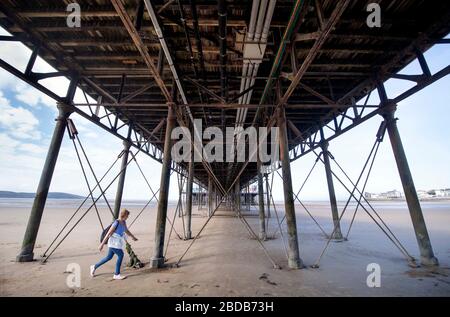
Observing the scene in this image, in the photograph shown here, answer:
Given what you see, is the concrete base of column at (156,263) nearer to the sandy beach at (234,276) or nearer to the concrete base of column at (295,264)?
the sandy beach at (234,276)

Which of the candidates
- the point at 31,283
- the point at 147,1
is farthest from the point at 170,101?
the point at 31,283

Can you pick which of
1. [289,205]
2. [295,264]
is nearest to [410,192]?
[289,205]

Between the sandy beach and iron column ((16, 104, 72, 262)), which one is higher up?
iron column ((16, 104, 72, 262))

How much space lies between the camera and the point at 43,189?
6.44 meters

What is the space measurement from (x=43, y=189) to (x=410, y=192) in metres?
11.8

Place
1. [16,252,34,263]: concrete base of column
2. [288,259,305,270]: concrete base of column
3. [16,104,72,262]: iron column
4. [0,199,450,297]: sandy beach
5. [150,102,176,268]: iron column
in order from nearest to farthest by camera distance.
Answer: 1. [0,199,450,297]: sandy beach
2. [288,259,305,270]: concrete base of column
3. [150,102,176,268]: iron column
4. [16,252,34,263]: concrete base of column
5. [16,104,72,262]: iron column

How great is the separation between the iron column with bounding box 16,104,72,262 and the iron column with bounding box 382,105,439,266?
11.0m

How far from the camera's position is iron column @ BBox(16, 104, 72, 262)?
611cm

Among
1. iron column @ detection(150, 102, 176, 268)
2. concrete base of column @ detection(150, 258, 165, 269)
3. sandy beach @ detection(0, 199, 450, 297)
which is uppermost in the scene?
iron column @ detection(150, 102, 176, 268)

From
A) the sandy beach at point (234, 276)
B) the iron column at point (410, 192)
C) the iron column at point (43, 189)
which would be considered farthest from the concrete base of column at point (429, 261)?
the iron column at point (43, 189)

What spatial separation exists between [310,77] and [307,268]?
645cm

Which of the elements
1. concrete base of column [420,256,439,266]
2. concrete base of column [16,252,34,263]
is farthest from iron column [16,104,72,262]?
concrete base of column [420,256,439,266]

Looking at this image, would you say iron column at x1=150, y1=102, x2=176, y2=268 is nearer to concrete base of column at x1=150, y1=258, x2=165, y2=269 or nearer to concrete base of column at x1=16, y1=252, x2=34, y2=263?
concrete base of column at x1=150, y1=258, x2=165, y2=269

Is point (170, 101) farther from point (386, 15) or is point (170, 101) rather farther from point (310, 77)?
point (386, 15)
